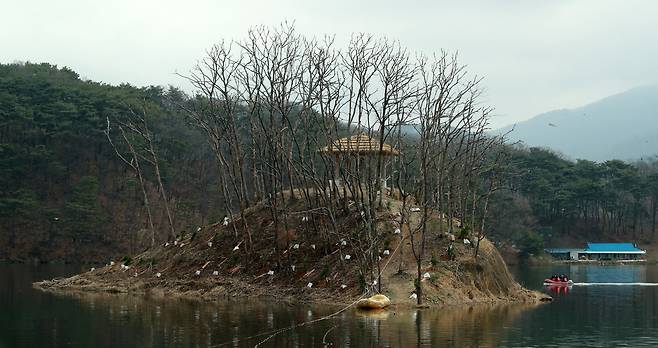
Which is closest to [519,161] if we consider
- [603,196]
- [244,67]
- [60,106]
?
[603,196]

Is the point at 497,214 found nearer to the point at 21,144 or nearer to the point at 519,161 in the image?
the point at 519,161

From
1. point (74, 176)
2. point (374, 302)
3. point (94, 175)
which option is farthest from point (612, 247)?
point (374, 302)

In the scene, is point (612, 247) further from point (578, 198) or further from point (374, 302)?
point (374, 302)

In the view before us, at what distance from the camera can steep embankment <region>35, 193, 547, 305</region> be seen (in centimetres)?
2931

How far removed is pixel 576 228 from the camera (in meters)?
96.6

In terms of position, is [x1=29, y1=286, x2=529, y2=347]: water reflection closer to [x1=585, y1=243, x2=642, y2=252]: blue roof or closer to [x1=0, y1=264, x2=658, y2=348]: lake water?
[x1=0, y1=264, x2=658, y2=348]: lake water

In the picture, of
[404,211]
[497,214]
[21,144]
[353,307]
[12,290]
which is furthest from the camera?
[497,214]

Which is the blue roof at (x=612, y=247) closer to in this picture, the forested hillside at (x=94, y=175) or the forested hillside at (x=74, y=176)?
the forested hillside at (x=94, y=175)

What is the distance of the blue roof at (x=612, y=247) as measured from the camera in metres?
86.7

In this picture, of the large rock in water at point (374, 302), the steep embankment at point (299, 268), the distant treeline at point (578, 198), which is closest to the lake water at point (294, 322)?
the large rock in water at point (374, 302)

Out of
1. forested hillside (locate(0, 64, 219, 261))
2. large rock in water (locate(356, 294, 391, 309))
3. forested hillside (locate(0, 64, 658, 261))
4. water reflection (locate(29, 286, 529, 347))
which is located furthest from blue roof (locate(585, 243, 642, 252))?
large rock in water (locate(356, 294, 391, 309))

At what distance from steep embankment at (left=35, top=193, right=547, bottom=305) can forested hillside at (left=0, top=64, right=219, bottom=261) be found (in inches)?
1085

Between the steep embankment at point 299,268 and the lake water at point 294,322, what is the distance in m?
1.81

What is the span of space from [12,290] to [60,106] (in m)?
34.7
